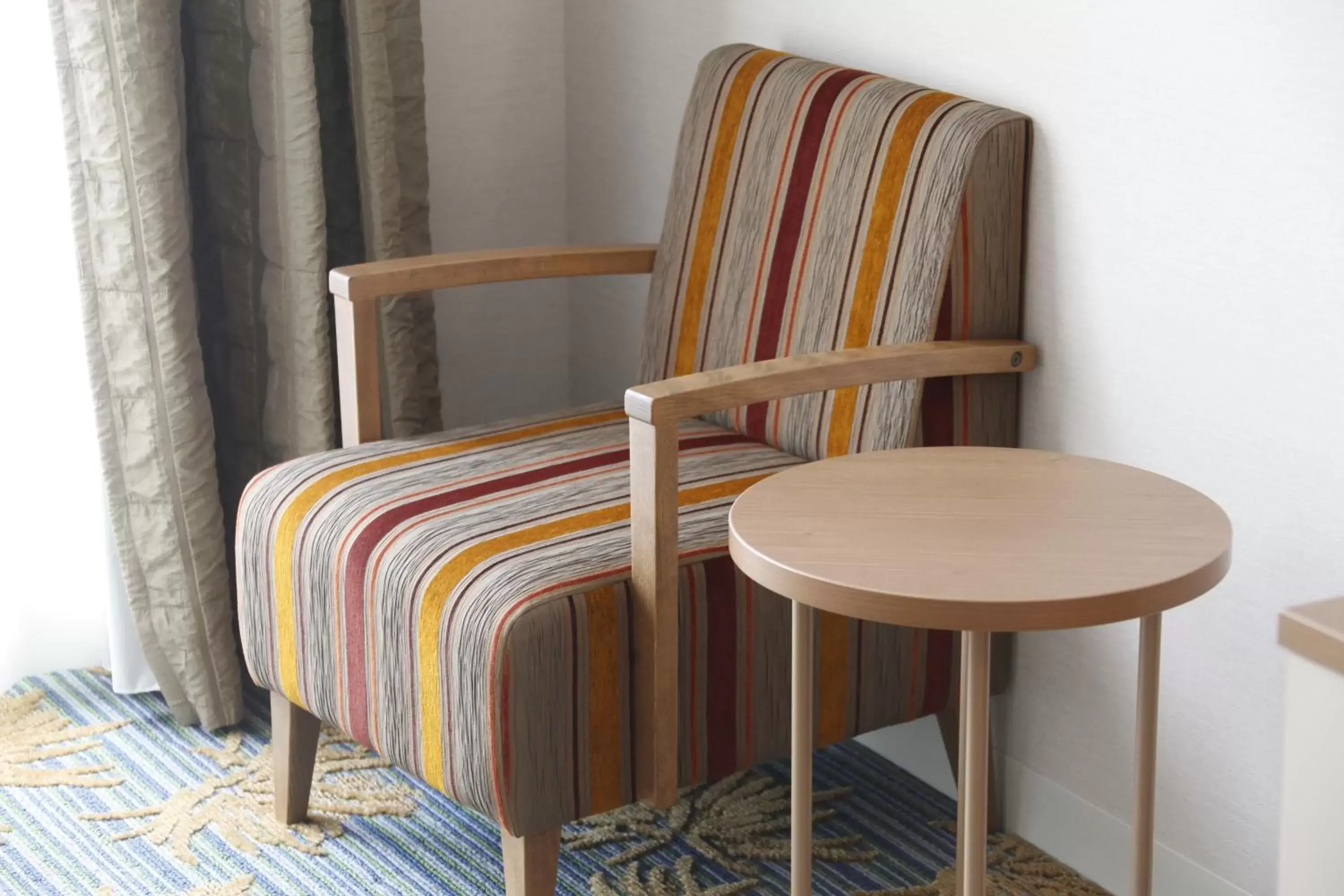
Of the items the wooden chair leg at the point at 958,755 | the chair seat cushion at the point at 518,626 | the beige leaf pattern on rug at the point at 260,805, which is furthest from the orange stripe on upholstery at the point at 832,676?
the beige leaf pattern on rug at the point at 260,805

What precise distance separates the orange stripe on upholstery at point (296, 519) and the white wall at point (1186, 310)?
0.68 m

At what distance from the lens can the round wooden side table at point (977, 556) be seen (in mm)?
1201

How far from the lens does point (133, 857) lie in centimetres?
199

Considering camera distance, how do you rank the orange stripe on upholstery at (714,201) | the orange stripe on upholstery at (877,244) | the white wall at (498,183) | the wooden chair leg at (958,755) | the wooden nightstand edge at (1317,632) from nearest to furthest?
the wooden nightstand edge at (1317,632), the orange stripe on upholstery at (877,244), the wooden chair leg at (958,755), the orange stripe on upholstery at (714,201), the white wall at (498,183)

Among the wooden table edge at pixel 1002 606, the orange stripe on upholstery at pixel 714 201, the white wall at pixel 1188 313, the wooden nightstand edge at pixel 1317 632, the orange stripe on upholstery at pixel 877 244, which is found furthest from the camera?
the orange stripe on upholstery at pixel 714 201

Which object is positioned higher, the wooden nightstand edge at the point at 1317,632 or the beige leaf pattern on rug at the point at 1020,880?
the wooden nightstand edge at the point at 1317,632

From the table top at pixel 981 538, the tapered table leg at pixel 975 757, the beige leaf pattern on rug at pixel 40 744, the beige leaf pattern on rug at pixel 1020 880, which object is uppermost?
the table top at pixel 981 538

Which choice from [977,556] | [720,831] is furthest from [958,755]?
[977,556]

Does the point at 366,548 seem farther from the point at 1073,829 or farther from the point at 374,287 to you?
the point at 1073,829

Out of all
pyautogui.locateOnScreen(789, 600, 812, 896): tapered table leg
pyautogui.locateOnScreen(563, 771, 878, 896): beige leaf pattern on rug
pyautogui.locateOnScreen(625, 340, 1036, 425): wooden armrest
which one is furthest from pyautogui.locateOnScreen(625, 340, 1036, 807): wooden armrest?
pyautogui.locateOnScreen(563, 771, 878, 896): beige leaf pattern on rug

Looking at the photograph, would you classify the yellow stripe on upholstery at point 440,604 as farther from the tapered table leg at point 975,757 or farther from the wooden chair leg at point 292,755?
the tapered table leg at point 975,757

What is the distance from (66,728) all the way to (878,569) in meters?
1.53

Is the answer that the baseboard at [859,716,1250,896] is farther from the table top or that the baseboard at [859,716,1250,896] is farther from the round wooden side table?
the table top

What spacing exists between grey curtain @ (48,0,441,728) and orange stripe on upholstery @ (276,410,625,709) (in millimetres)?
414
